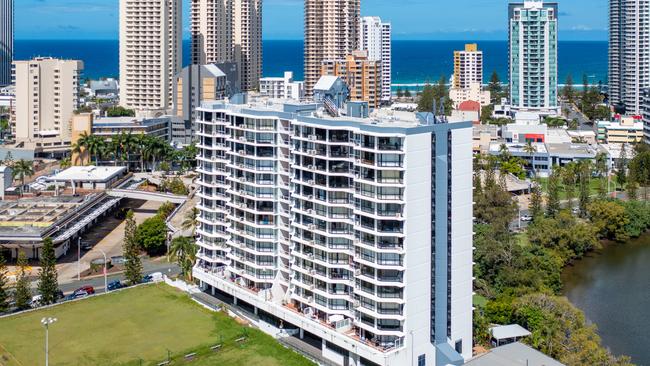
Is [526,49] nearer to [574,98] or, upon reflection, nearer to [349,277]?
[574,98]

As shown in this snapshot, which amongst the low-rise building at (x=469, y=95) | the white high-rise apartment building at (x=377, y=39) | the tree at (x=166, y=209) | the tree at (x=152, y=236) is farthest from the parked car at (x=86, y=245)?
the white high-rise apartment building at (x=377, y=39)

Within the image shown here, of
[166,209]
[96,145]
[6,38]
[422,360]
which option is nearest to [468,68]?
[96,145]

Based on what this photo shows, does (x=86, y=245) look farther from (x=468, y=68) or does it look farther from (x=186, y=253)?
(x=468, y=68)

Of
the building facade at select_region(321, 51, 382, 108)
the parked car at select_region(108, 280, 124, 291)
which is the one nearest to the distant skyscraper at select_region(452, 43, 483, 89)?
the building facade at select_region(321, 51, 382, 108)

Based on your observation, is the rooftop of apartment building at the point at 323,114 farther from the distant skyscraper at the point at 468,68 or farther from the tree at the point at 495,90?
the tree at the point at 495,90

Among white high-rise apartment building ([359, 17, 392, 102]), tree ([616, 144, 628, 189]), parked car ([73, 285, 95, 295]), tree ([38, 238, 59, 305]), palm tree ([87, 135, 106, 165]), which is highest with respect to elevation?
white high-rise apartment building ([359, 17, 392, 102])

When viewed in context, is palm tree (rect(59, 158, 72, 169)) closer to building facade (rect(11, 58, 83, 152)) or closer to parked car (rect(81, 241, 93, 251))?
building facade (rect(11, 58, 83, 152))

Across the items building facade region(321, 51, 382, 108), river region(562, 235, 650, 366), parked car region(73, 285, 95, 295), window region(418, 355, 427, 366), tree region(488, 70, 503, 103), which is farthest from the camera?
tree region(488, 70, 503, 103)

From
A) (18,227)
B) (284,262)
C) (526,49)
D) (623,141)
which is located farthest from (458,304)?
(526,49)
